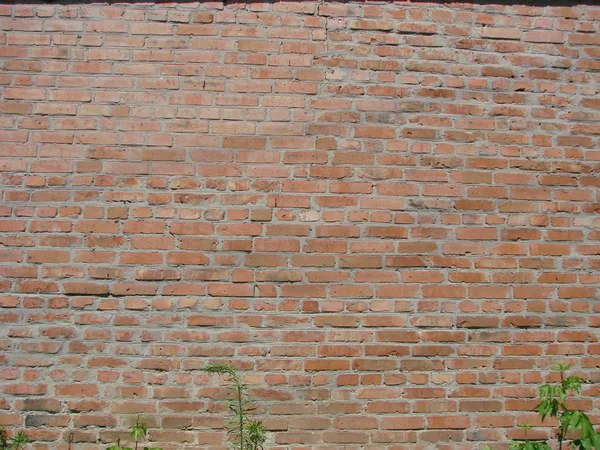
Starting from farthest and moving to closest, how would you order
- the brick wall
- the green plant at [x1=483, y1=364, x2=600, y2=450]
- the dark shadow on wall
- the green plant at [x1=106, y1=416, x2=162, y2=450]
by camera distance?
the dark shadow on wall
the brick wall
the green plant at [x1=106, y1=416, x2=162, y2=450]
the green plant at [x1=483, y1=364, x2=600, y2=450]

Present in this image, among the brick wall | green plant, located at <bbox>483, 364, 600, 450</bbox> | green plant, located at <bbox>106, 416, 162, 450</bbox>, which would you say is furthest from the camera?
the brick wall

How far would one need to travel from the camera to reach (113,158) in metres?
2.85

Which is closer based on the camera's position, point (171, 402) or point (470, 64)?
point (171, 402)

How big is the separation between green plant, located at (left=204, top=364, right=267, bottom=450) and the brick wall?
67mm

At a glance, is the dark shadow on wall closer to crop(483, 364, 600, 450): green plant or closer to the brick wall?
the brick wall

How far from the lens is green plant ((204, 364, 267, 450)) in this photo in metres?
2.67

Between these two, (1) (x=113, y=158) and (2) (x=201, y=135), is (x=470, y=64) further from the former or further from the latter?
(1) (x=113, y=158)

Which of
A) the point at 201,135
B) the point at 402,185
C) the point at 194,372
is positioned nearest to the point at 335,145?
the point at 402,185

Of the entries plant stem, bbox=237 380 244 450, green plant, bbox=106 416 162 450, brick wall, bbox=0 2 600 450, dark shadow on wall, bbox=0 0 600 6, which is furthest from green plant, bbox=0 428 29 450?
dark shadow on wall, bbox=0 0 600 6

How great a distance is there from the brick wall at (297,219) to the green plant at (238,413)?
67 mm

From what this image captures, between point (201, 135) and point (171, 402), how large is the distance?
1.48 m

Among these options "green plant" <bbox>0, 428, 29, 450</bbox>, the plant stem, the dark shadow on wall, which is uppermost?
the dark shadow on wall

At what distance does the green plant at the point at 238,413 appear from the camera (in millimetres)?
2670

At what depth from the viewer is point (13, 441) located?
2623 mm
